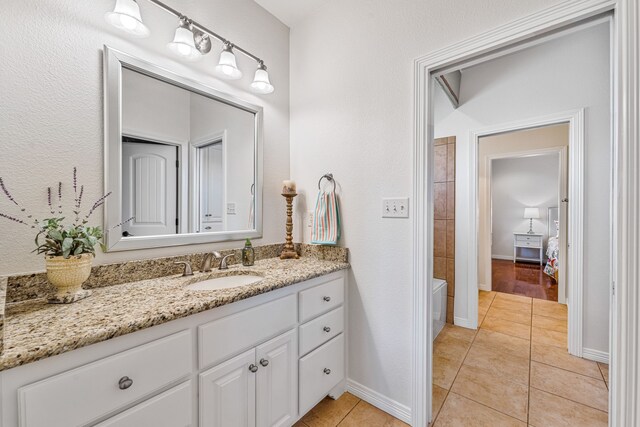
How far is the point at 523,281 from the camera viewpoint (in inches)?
171

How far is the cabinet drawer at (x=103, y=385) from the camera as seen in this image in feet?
2.22

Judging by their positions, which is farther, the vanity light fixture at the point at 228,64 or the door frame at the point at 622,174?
the vanity light fixture at the point at 228,64

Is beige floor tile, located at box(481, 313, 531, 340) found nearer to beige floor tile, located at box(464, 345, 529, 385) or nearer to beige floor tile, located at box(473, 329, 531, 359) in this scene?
beige floor tile, located at box(473, 329, 531, 359)

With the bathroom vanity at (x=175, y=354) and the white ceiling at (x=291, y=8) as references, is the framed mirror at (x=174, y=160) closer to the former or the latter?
the bathroom vanity at (x=175, y=354)

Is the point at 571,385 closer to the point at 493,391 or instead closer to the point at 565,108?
the point at 493,391

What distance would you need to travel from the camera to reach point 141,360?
0.84 meters

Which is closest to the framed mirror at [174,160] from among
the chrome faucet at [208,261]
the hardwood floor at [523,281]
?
the chrome faucet at [208,261]

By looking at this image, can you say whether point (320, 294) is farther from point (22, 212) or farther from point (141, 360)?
point (22, 212)

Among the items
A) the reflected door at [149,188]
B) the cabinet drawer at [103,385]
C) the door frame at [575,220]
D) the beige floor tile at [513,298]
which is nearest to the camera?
the cabinet drawer at [103,385]

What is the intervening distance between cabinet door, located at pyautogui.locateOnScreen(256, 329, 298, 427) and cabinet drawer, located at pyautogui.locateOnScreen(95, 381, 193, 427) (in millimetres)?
306

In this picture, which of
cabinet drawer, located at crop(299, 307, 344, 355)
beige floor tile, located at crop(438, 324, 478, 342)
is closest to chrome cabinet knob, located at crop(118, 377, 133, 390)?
cabinet drawer, located at crop(299, 307, 344, 355)

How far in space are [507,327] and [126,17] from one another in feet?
12.1

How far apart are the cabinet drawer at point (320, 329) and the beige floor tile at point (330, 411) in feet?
1.40

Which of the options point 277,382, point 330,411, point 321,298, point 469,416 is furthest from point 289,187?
point 469,416
